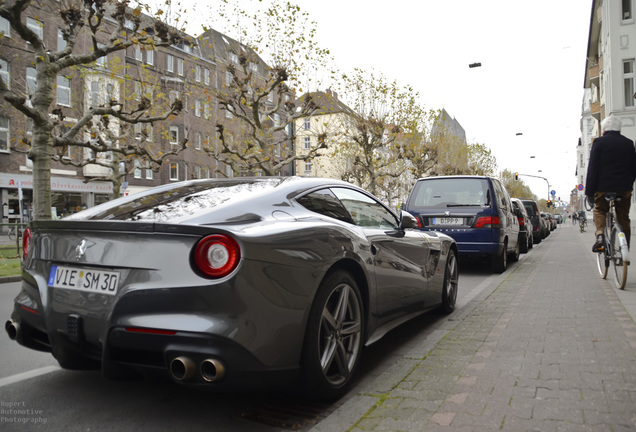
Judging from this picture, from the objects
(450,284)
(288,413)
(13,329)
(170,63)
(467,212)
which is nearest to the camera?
(288,413)

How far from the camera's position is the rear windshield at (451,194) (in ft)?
31.6

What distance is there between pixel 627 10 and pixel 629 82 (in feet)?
11.7

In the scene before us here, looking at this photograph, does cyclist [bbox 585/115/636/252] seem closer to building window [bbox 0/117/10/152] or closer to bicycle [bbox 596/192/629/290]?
bicycle [bbox 596/192/629/290]

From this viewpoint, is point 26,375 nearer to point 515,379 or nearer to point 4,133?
point 515,379

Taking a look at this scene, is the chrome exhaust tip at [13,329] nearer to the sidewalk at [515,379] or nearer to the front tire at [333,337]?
the front tire at [333,337]

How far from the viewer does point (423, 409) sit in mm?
2934

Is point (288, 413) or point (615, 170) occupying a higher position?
point (615, 170)

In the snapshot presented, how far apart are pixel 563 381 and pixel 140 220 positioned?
2695mm

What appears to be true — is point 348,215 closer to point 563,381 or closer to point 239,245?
point 239,245

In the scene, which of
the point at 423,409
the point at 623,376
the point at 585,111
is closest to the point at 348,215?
the point at 423,409

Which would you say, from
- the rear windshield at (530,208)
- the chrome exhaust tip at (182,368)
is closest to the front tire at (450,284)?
the chrome exhaust tip at (182,368)

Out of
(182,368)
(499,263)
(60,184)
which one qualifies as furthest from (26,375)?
(60,184)

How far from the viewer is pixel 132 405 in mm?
3131

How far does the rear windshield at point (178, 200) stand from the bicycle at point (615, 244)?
190 inches
